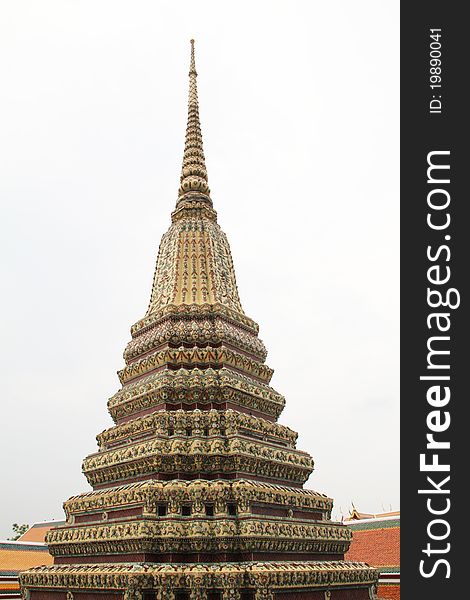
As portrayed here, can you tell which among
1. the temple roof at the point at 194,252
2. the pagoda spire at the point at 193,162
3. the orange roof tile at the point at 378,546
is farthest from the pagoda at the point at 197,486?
the orange roof tile at the point at 378,546

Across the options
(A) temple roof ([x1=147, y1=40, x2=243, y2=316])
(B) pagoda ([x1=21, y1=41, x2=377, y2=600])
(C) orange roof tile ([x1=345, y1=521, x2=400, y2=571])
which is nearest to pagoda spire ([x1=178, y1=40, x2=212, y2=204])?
(A) temple roof ([x1=147, y1=40, x2=243, y2=316])

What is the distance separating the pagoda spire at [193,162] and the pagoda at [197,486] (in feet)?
7.64

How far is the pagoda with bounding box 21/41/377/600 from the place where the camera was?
418 inches

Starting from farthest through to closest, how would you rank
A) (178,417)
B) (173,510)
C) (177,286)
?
(177,286) < (178,417) < (173,510)

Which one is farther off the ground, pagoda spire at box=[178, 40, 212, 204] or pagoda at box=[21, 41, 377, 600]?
pagoda spire at box=[178, 40, 212, 204]

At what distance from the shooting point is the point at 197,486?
11250 mm

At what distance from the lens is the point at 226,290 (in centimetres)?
1549

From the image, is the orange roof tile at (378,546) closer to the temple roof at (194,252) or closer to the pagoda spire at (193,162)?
the temple roof at (194,252)

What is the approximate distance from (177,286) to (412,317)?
7.95 m

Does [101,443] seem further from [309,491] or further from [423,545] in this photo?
[423,545]

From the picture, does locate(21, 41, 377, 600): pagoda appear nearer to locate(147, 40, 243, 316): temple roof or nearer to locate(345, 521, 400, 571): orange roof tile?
locate(147, 40, 243, 316): temple roof

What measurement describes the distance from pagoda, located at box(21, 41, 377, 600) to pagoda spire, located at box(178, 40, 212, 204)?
7.64 ft

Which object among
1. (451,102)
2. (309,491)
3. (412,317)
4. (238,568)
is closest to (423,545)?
(412,317)

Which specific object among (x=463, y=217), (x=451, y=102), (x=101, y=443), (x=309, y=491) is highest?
(x=451, y=102)
